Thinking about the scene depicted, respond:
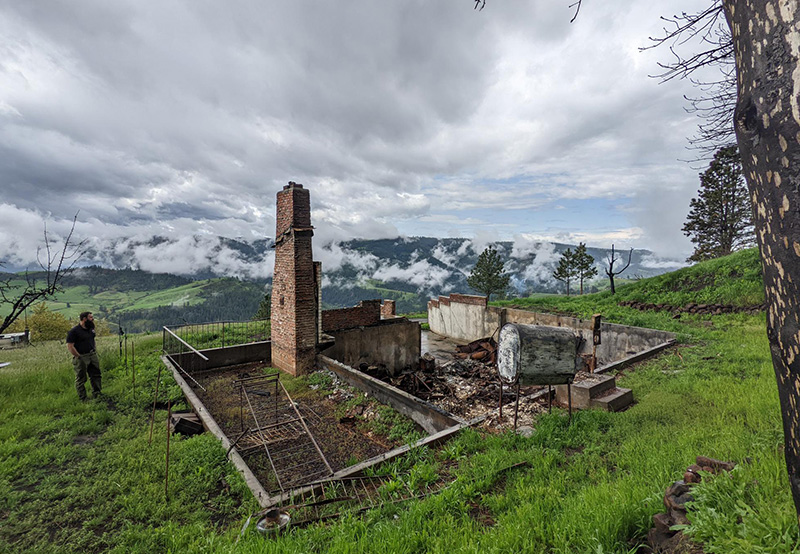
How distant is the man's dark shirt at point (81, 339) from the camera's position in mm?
8172

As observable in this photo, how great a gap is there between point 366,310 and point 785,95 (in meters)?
12.7

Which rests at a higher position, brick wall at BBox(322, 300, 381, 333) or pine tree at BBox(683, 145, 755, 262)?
pine tree at BBox(683, 145, 755, 262)

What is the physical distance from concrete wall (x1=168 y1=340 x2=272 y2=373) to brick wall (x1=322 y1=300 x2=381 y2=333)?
2289mm

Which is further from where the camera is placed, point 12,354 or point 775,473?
point 12,354

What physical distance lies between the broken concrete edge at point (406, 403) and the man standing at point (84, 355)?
19.2 feet

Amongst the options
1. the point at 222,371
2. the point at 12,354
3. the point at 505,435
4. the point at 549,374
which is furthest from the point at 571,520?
the point at 12,354

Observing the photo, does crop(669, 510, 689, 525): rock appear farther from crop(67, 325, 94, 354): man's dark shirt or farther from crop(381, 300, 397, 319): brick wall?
crop(381, 300, 397, 319): brick wall

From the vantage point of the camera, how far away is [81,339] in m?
8.25

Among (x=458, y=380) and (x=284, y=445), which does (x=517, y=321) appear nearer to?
(x=458, y=380)

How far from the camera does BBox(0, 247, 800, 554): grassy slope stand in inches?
110

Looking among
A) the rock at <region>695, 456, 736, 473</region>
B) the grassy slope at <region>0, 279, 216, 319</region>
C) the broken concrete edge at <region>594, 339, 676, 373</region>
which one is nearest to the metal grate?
the rock at <region>695, 456, 736, 473</region>

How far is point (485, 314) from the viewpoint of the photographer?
20.7m

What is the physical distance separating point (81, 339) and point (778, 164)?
37.7 feet

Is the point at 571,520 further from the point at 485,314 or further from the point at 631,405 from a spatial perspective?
the point at 485,314
